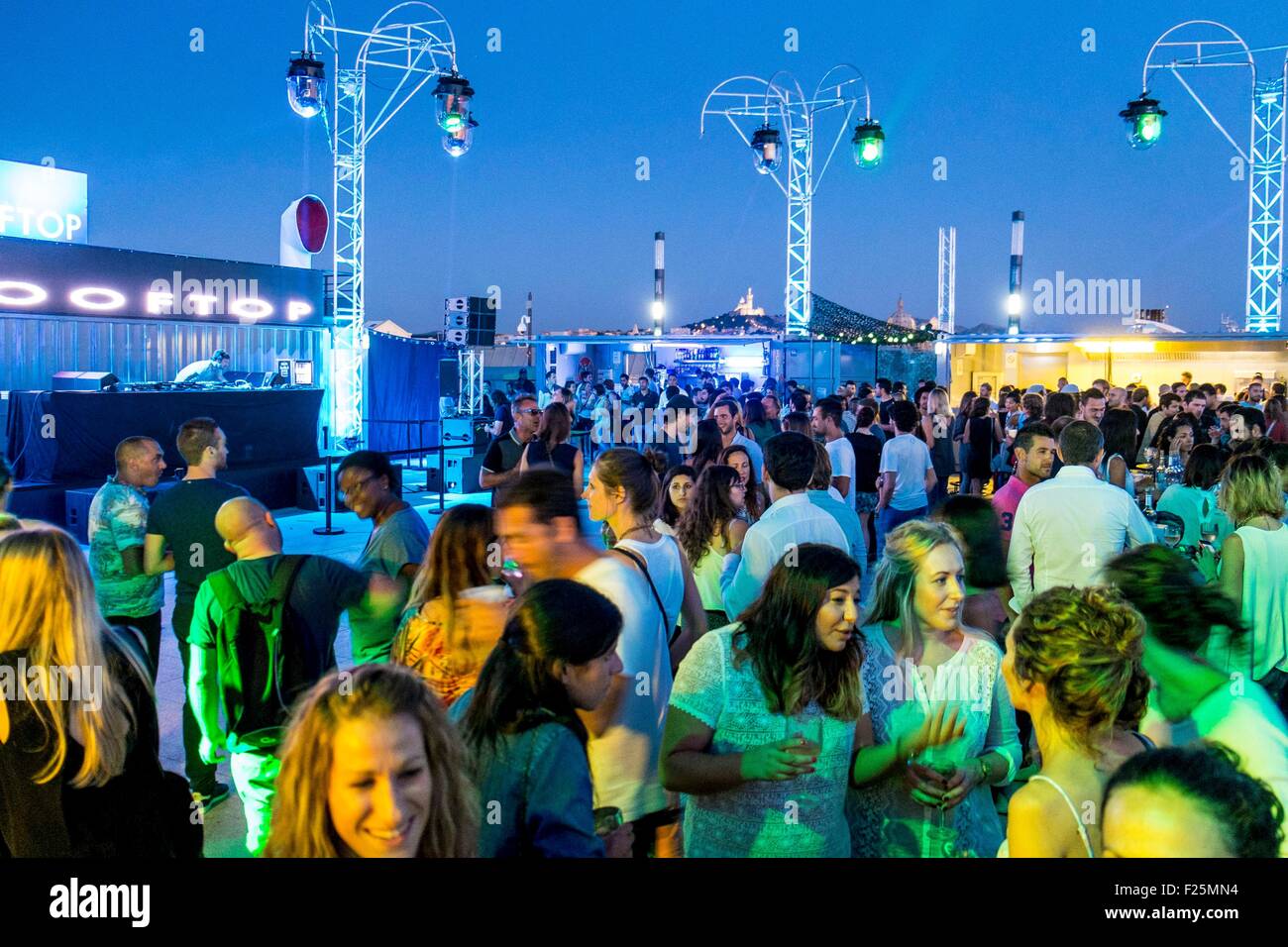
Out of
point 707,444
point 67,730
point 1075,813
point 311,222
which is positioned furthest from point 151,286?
point 1075,813

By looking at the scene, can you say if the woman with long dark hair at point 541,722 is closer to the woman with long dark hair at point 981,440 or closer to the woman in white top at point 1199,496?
the woman in white top at point 1199,496

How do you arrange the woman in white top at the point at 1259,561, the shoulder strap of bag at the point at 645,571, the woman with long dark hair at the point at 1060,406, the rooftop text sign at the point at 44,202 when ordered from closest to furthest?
the shoulder strap of bag at the point at 645,571, the woman in white top at the point at 1259,561, the woman with long dark hair at the point at 1060,406, the rooftop text sign at the point at 44,202

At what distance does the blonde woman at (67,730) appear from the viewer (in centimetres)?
270

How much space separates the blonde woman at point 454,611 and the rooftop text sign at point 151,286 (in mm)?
15807

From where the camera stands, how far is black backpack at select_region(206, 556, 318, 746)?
12.1ft

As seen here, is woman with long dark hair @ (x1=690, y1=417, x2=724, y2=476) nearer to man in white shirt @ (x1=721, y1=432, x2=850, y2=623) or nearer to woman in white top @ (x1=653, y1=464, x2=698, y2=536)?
woman in white top @ (x1=653, y1=464, x2=698, y2=536)

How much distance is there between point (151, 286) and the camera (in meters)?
18.8

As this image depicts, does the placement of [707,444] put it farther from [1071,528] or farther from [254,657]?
[254,657]

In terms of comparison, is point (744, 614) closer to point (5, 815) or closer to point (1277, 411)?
point (5, 815)

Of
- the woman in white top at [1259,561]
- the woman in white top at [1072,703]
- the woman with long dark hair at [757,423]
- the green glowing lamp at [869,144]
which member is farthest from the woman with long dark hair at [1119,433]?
the green glowing lamp at [869,144]

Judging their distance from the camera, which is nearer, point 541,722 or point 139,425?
point 541,722

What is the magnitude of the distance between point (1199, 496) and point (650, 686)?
3763mm

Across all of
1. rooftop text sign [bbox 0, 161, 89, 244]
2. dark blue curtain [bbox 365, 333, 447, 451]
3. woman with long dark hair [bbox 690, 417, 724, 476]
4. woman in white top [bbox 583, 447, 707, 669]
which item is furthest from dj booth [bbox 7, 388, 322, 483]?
woman in white top [bbox 583, 447, 707, 669]
